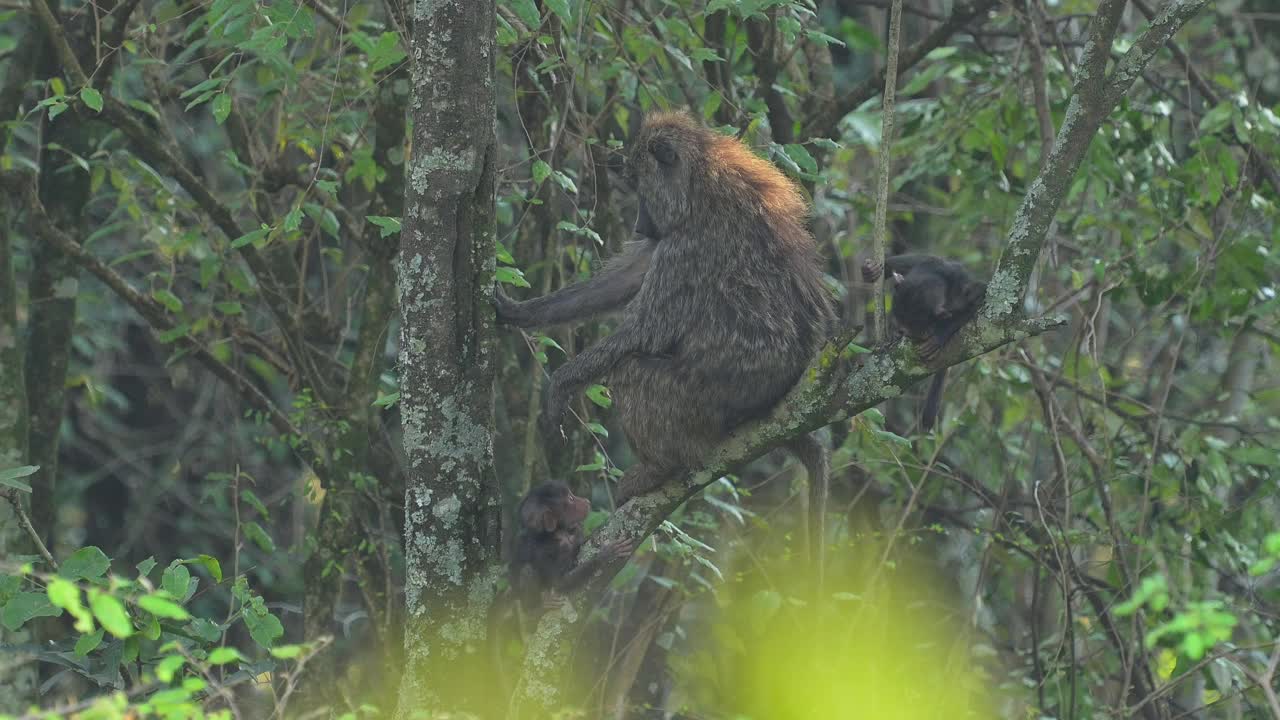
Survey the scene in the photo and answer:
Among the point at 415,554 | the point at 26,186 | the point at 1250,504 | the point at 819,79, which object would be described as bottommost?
the point at 1250,504

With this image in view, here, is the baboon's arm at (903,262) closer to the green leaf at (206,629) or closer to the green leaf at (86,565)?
the green leaf at (206,629)

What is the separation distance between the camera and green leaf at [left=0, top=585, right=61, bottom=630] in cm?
395

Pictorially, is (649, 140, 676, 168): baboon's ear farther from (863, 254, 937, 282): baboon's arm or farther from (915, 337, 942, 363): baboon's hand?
(915, 337, 942, 363): baboon's hand

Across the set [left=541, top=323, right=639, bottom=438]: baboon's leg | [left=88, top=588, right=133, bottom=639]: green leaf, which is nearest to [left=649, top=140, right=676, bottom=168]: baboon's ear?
[left=541, top=323, right=639, bottom=438]: baboon's leg

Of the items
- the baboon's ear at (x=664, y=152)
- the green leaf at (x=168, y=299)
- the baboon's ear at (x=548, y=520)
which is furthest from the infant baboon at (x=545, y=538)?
the green leaf at (x=168, y=299)

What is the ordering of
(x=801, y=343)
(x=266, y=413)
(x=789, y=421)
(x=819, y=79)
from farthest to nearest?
(x=819, y=79) → (x=266, y=413) → (x=801, y=343) → (x=789, y=421)

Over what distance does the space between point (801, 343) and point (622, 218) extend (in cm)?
275

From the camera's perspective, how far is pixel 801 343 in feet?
17.3

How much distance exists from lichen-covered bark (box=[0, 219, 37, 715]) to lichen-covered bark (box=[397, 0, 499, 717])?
2371mm

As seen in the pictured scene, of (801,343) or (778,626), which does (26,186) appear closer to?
(801,343)

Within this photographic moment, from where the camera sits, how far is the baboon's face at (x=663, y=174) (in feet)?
18.0

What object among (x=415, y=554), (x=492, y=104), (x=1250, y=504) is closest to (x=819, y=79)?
(x=1250, y=504)

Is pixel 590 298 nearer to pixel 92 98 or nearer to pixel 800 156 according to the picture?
pixel 800 156

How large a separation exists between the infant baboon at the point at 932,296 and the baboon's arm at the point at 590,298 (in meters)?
1.15
